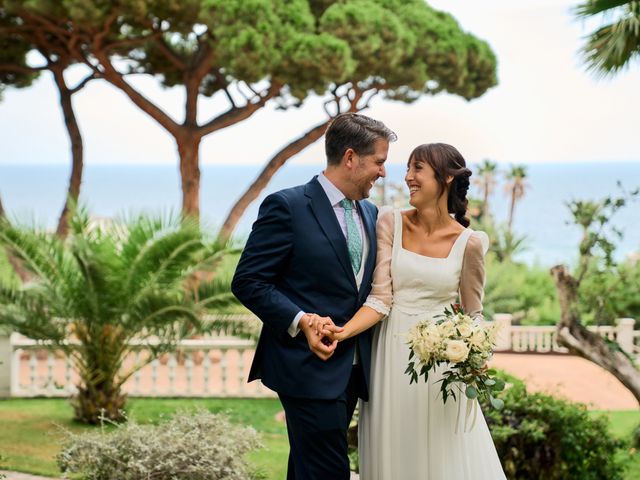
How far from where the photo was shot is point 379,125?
3.42 metres

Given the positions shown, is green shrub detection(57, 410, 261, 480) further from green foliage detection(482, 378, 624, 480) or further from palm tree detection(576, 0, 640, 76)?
palm tree detection(576, 0, 640, 76)

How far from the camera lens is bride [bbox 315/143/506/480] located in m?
3.53

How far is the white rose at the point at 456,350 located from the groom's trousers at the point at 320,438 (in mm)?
435

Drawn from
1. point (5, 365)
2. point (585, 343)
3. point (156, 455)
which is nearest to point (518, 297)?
point (5, 365)

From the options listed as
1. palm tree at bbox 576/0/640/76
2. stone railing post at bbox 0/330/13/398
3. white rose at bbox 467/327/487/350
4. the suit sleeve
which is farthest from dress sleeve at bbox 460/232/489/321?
stone railing post at bbox 0/330/13/398

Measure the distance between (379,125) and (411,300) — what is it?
64 centimetres

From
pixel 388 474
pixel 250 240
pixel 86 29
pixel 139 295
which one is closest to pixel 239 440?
pixel 388 474

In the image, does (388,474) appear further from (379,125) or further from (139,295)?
(139,295)

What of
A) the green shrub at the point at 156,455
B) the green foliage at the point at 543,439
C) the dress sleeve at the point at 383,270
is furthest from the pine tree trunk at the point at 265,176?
the dress sleeve at the point at 383,270

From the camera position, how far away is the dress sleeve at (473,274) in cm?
358

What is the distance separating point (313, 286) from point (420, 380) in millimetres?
554

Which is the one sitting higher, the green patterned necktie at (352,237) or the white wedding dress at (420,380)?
the green patterned necktie at (352,237)

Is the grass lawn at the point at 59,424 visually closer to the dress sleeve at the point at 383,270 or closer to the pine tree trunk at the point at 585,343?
the pine tree trunk at the point at 585,343

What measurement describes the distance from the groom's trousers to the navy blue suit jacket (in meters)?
0.05
